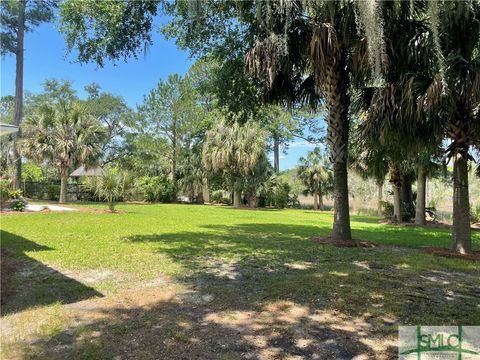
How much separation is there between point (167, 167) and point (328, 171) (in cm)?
1540

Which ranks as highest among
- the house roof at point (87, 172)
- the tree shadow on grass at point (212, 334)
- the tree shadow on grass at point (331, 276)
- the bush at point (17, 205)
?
the house roof at point (87, 172)

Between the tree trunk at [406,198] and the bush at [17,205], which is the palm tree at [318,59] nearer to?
the tree trunk at [406,198]

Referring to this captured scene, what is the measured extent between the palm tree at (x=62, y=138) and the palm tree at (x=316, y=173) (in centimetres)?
1764

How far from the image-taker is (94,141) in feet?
82.8

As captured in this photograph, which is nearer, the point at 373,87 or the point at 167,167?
the point at 373,87

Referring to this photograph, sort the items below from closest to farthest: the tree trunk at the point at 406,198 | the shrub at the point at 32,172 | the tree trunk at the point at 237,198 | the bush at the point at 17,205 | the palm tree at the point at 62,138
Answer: the bush at the point at 17,205 < the tree trunk at the point at 406,198 < the palm tree at the point at 62,138 < the tree trunk at the point at 237,198 < the shrub at the point at 32,172

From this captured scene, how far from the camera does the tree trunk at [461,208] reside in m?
8.12

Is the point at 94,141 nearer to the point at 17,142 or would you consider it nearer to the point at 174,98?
the point at 17,142

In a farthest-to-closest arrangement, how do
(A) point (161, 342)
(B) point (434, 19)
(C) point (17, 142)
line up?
(C) point (17, 142), (B) point (434, 19), (A) point (161, 342)

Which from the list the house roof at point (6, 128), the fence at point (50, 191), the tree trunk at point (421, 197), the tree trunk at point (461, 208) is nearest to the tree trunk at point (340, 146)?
the tree trunk at point (461, 208)

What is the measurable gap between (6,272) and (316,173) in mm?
29696

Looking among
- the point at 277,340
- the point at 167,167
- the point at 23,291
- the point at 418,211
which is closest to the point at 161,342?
the point at 277,340

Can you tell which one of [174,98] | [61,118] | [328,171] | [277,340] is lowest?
[277,340]

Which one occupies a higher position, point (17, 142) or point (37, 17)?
point (37, 17)
